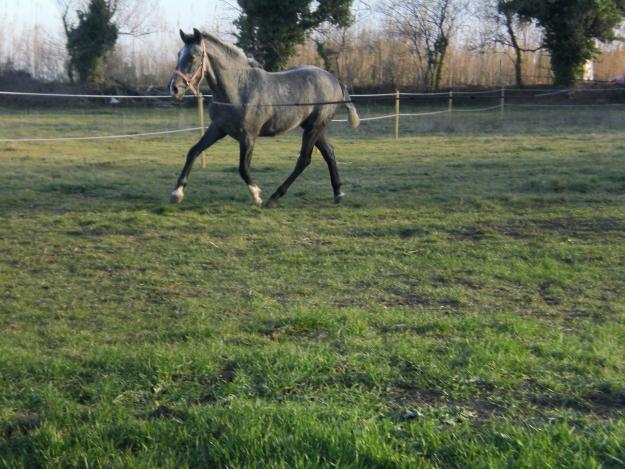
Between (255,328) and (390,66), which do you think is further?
(390,66)

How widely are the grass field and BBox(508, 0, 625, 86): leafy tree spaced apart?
22.0m

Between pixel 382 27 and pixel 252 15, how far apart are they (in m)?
6.47

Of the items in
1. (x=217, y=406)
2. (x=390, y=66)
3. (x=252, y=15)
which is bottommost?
(x=217, y=406)

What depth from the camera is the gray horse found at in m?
9.23

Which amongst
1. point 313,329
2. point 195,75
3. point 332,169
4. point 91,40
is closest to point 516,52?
point 91,40

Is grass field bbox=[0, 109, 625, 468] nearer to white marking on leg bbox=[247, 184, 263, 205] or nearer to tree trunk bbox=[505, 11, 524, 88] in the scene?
white marking on leg bbox=[247, 184, 263, 205]

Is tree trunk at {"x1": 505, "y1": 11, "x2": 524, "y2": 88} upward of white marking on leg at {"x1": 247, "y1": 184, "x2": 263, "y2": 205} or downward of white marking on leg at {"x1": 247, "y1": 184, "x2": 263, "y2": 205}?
upward

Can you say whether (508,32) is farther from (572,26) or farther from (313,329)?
(313,329)

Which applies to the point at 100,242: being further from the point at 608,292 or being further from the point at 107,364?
the point at 608,292

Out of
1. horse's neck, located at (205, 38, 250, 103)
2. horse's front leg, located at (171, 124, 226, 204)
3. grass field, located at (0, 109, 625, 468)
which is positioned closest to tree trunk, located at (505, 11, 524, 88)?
grass field, located at (0, 109, 625, 468)

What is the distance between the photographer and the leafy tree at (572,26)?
30500 millimetres

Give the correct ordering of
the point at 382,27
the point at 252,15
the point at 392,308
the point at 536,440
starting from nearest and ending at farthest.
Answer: the point at 536,440
the point at 392,308
the point at 252,15
the point at 382,27

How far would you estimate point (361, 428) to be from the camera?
11.1ft

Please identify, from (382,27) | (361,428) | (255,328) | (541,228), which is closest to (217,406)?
(361,428)
